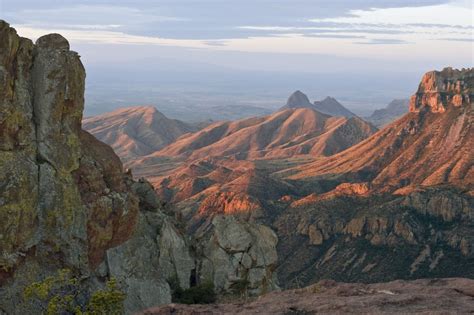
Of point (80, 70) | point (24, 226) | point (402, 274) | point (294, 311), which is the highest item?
point (80, 70)

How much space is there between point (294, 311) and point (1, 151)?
1257 inches

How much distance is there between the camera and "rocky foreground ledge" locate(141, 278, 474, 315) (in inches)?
1642

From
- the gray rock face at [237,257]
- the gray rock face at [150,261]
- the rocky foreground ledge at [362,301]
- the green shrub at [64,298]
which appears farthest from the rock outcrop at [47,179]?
the rocky foreground ledge at [362,301]

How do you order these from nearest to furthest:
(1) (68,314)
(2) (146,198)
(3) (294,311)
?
(3) (294,311) < (1) (68,314) < (2) (146,198)

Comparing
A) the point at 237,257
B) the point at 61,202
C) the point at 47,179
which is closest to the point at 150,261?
the point at 237,257

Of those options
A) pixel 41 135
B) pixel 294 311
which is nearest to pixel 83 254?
pixel 41 135

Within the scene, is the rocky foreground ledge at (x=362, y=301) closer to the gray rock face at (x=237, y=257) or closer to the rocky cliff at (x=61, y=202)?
the rocky cliff at (x=61, y=202)

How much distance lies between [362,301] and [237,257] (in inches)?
1293

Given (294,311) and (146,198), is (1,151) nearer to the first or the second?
(146,198)

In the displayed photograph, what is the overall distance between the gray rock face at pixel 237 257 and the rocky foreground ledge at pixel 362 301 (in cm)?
2013

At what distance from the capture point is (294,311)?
4416cm

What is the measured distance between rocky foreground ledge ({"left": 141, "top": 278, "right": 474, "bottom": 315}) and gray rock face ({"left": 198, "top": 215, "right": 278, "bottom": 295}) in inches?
792

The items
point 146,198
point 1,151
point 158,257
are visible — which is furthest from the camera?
point 146,198

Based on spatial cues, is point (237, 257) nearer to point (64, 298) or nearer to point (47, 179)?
point (47, 179)
